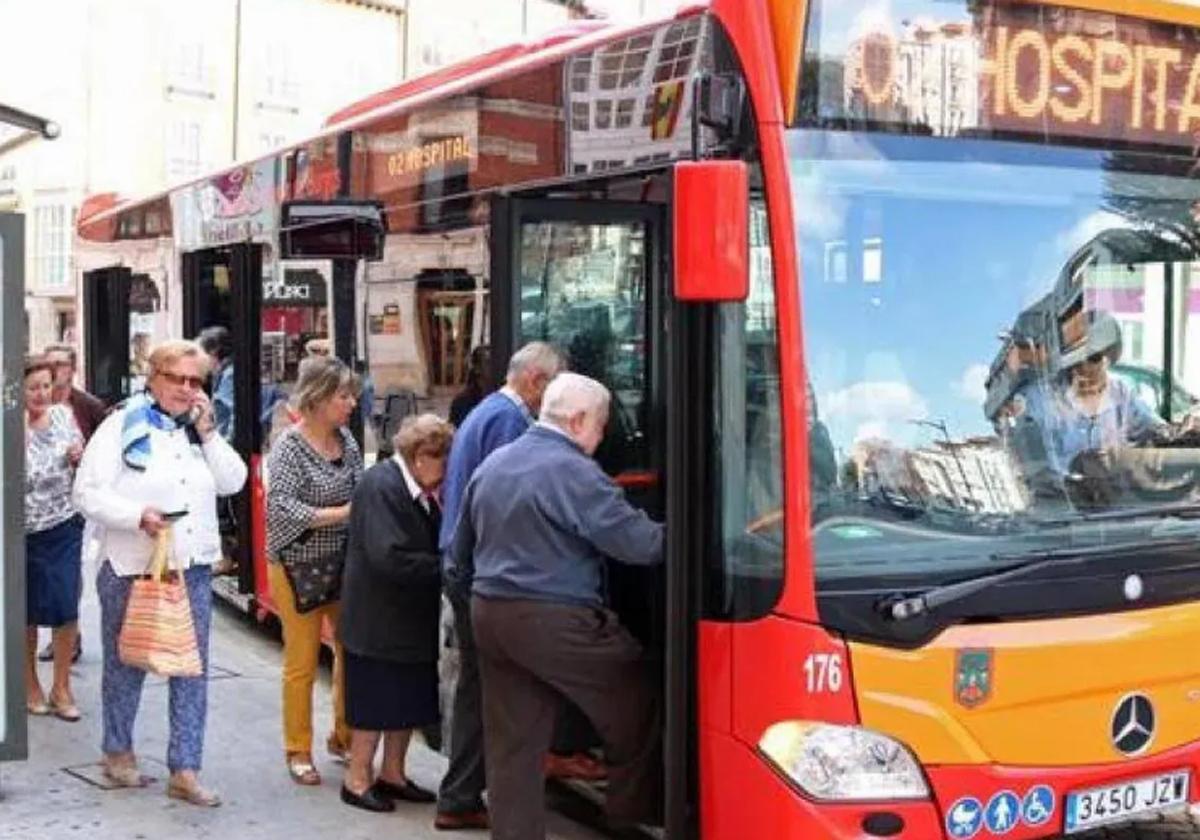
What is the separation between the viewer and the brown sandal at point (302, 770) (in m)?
5.79

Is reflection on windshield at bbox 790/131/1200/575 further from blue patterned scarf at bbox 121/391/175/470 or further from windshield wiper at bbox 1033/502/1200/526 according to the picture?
blue patterned scarf at bbox 121/391/175/470

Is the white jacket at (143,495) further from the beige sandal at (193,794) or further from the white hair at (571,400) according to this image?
the white hair at (571,400)

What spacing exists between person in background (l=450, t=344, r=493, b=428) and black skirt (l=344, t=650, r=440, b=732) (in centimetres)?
92

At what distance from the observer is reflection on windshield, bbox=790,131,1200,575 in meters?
3.88

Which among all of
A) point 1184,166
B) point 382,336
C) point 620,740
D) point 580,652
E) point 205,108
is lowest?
point 620,740

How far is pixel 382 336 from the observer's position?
255 inches

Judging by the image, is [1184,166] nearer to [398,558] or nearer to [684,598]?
[684,598]

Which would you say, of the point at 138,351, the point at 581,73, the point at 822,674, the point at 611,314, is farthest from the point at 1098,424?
the point at 138,351

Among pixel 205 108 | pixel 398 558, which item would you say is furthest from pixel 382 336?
pixel 205 108

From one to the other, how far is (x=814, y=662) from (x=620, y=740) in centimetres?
82

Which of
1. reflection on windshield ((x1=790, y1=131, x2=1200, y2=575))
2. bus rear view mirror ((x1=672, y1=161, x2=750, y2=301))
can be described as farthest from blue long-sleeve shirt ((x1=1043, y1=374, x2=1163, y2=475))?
bus rear view mirror ((x1=672, y1=161, x2=750, y2=301))

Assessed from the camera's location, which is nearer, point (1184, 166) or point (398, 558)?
point (1184, 166)

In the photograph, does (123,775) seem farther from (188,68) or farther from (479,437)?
(188,68)

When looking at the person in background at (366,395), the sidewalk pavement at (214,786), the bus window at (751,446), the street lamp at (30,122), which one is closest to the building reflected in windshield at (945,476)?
the bus window at (751,446)
